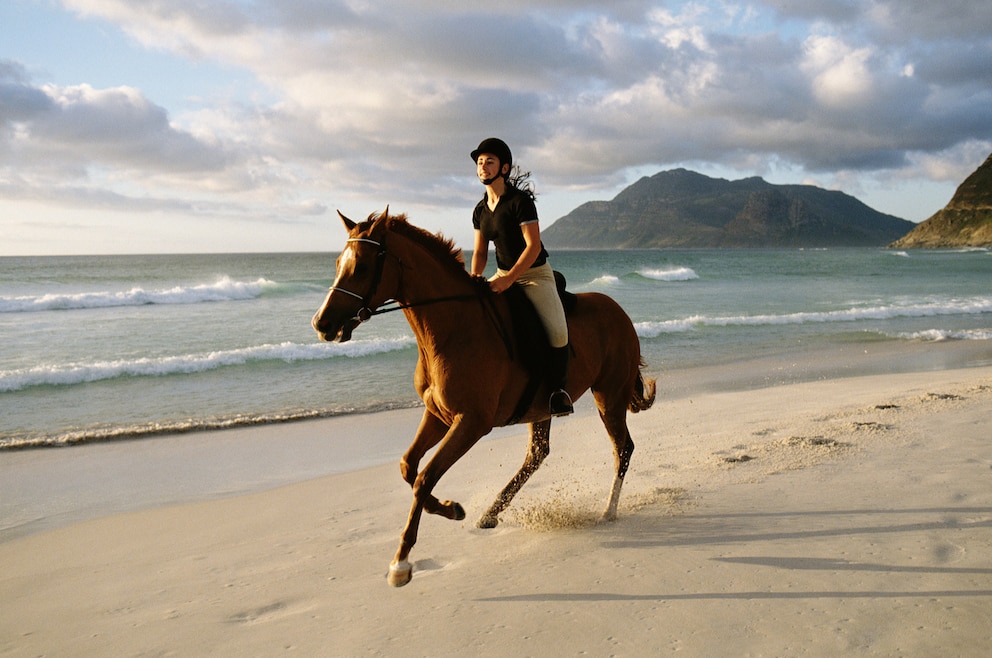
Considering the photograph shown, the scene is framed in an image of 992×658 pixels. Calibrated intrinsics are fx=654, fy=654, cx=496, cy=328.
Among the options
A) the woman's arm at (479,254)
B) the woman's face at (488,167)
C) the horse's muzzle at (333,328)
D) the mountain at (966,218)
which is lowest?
the horse's muzzle at (333,328)

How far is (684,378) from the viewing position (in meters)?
12.2

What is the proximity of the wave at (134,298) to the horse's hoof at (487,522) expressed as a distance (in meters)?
31.4

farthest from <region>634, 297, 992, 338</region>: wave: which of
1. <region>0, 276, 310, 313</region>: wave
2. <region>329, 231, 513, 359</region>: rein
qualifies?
<region>0, 276, 310, 313</region>: wave

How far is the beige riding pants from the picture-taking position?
4539mm

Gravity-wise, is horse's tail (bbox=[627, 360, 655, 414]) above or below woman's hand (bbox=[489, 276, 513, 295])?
below

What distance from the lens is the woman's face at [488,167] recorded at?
4301mm

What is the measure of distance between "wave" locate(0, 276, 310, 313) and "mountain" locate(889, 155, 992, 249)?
474ft

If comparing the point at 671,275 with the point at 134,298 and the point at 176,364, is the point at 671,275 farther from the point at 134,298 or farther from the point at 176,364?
the point at 176,364

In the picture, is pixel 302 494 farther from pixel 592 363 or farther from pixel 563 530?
pixel 592 363

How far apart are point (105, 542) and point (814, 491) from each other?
560 cm

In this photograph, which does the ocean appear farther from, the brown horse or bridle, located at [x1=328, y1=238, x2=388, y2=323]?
bridle, located at [x1=328, y1=238, x2=388, y2=323]

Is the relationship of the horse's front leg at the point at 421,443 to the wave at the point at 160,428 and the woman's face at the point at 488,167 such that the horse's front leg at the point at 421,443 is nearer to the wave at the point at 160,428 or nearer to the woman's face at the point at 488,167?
the woman's face at the point at 488,167

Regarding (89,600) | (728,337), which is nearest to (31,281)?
(728,337)

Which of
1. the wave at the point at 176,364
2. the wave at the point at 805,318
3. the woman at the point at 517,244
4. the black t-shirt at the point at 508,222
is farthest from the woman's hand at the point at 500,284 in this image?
the wave at the point at 805,318
